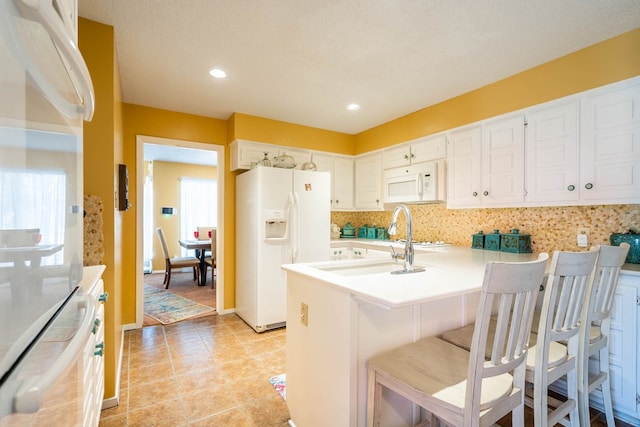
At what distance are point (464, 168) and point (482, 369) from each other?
246 cm

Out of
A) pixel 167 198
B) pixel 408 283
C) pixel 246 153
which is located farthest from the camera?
pixel 167 198

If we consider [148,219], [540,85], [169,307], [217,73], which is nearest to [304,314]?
[217,73]

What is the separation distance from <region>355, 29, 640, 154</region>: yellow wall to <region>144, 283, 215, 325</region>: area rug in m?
3.63

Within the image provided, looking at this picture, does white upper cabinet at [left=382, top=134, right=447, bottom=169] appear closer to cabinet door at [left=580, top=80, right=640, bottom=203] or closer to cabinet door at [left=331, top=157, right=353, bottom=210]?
cabinet door at [left=331, top=157, right=353, bottom=210]

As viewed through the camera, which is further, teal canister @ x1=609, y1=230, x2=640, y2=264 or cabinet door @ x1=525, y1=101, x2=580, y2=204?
cabinet door @ x1=525, y1=101, x2=580, y2=204

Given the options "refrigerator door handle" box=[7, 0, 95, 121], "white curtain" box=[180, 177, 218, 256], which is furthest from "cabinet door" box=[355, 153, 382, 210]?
"white curtain" box=[180, 177, 218, 256]

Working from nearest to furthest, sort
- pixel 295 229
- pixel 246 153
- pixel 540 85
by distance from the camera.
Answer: pixel 540 85, pixel 295 229, pixel 246 153

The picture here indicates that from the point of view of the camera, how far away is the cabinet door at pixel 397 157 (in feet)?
12.1

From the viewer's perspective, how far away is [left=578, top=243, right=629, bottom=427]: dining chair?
4.97 ft

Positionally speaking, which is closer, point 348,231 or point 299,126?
point 299,126

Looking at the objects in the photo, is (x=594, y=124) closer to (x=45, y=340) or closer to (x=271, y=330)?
(x=45, y=340)

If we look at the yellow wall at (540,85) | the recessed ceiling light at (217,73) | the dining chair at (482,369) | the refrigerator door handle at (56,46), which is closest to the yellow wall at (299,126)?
the yellow wall at (540,85)

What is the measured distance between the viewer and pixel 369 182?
14.1ft

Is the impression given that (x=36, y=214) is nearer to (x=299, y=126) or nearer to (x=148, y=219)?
(x=299, y=126)
